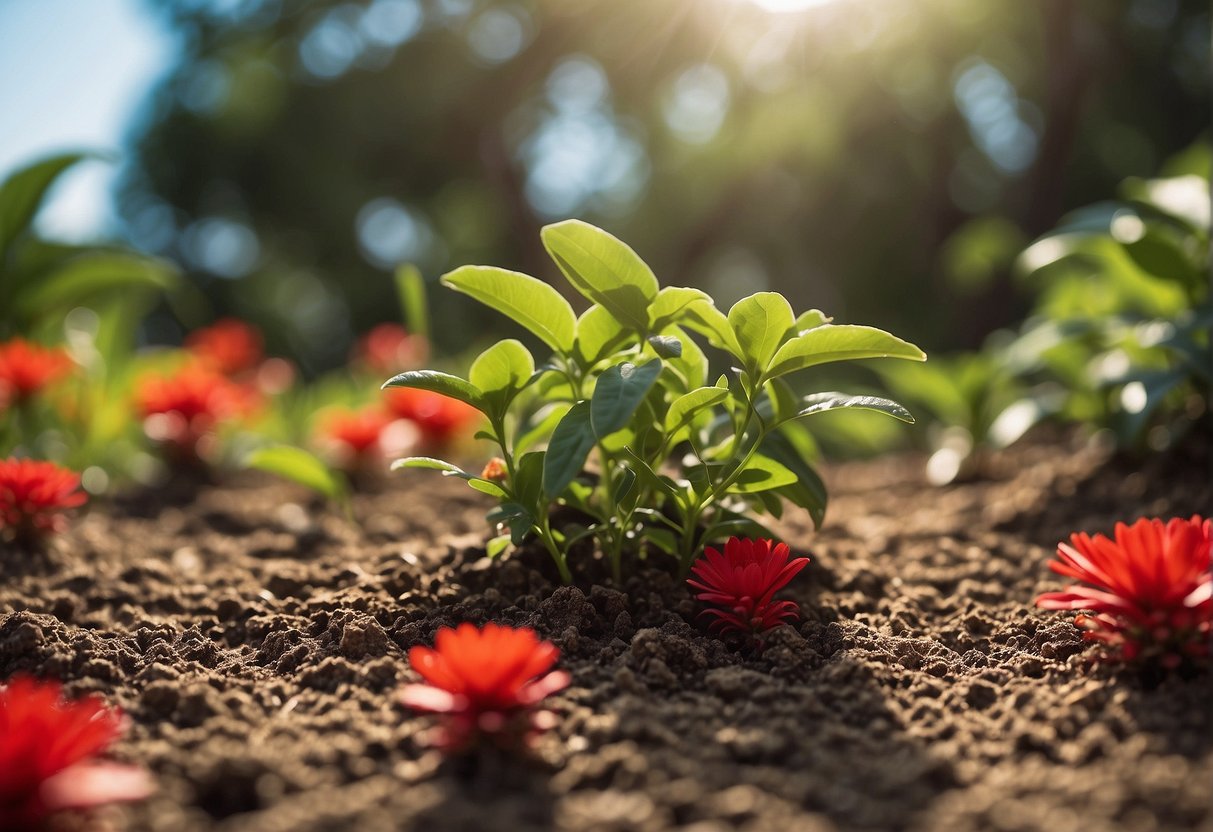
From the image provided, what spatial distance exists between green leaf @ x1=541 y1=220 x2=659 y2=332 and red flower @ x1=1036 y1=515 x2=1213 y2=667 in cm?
70

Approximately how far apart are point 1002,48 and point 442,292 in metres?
5.61

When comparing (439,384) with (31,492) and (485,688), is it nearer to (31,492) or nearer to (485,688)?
(485,688)

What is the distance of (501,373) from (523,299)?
12cm

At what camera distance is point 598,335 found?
150 centimetres

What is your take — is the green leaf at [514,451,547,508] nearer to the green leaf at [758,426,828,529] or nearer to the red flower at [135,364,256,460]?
the green leaf at [758,426,828,529]

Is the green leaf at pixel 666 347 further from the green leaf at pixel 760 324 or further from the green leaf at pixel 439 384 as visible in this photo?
the green leaf at pixel 439 384

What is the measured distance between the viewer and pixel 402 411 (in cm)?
280

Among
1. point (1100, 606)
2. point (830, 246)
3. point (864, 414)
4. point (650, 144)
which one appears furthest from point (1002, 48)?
point (1100, 606)

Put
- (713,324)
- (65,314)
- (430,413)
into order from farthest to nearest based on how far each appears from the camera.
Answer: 1. (65,314)
2. (430,413)
3. (713,324)

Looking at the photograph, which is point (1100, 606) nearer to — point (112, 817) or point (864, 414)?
point (112, 817)

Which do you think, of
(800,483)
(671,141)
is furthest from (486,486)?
(671,141)

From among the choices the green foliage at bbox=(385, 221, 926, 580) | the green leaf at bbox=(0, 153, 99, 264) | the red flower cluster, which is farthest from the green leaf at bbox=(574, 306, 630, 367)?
the green leaf at bbox=(0, 153, 99, 264)

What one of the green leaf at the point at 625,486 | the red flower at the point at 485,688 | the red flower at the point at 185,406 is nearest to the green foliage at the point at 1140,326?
the green leaf at the point at 625,486

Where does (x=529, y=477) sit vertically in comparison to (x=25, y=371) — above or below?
below
